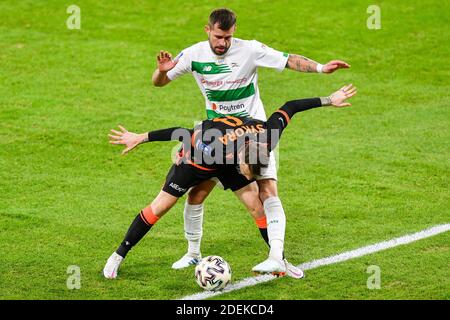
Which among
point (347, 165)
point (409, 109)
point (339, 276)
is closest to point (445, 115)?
point (409, 109)

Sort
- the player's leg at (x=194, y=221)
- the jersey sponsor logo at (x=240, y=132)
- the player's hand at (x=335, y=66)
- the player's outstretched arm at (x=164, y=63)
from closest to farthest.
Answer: the jersey sponsor logo at (x=240, y=132) < the player's hand at (x=335, y=66) < the player's outstretched arm at (x=164, y=63) < the player's leg at (x=194, y=221)

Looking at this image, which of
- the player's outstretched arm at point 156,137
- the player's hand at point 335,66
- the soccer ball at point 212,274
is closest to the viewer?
the soccer ball at point 212,274

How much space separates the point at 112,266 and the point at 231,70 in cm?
237

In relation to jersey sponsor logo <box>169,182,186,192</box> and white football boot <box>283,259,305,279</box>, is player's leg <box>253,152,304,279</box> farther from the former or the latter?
jersey sponsor logo <box>169,182,186,192</box>

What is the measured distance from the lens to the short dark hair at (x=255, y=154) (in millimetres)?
9250

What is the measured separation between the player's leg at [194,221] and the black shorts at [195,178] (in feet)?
1.25

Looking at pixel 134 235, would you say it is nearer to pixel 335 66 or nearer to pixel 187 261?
pixel 187 261

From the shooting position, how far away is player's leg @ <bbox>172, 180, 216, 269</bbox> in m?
10.1

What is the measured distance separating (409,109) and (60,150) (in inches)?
214

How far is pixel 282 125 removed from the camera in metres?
9.51

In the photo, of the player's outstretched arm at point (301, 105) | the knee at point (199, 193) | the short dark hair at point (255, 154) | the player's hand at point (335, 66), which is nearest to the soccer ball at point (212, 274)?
the knee at point (199, 193)

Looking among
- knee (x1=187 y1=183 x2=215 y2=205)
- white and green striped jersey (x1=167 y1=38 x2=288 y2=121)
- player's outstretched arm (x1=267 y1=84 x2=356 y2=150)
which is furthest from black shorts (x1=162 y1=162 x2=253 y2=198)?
white and green striped jersey (x1=167 y1=38 x2=288 y2=121)

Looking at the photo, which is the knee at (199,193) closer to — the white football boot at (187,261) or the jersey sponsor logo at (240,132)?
the white football boot at (187,261)

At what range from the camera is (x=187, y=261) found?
10.1 m
